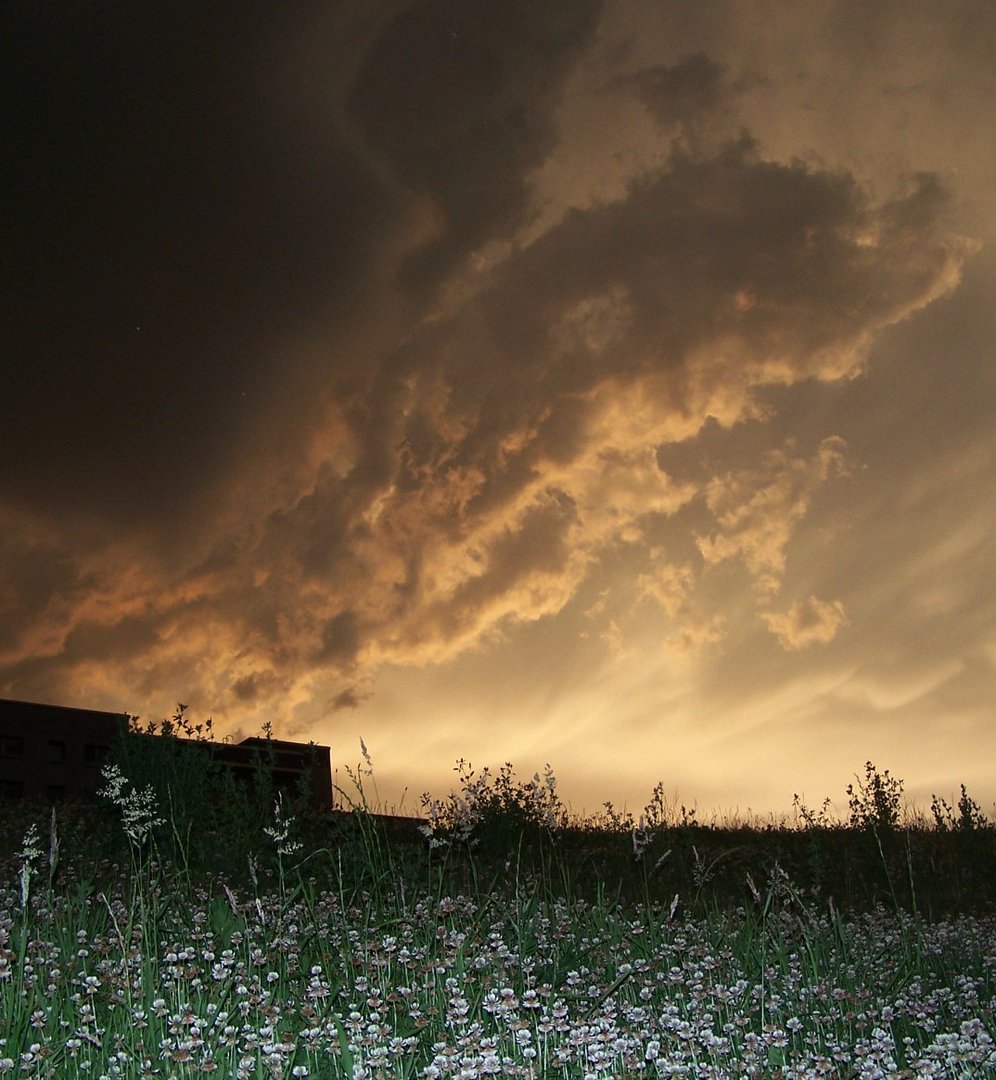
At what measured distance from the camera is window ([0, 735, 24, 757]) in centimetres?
2703

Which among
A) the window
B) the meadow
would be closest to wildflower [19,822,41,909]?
the meadow

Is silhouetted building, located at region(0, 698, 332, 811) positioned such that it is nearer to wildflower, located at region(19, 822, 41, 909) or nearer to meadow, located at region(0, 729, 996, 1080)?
meadow, located at region(0, 729, 996, 1080)

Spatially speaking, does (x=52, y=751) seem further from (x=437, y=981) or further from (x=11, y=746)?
(x=437, y=981)

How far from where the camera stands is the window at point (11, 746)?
2703 centimetres

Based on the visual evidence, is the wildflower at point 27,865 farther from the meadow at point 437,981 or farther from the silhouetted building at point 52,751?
the silhouetted building at point 52,751

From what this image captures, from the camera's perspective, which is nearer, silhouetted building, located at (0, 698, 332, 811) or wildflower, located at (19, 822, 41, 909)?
wildflower, located at (19, 822, 41, 909)

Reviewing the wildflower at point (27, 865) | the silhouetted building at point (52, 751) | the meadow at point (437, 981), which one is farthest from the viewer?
the silhouetted building at point (52, 751)

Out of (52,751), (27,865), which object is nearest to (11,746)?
(52,751)

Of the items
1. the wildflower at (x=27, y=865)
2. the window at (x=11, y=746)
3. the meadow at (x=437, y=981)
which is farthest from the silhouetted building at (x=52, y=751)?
the wildflower at (x=27, y=865)

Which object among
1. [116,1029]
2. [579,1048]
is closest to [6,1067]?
[116,1029]

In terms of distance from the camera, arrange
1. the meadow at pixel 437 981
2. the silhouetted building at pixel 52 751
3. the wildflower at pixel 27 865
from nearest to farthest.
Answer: the meadow at pixel 437 981
the wildflower at pixel 27 865
the silhouetted building at pixel 52 751

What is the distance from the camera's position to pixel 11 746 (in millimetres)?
27188

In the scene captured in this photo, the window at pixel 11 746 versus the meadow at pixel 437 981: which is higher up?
the window at pixel 11 746

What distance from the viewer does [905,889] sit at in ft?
41.9
